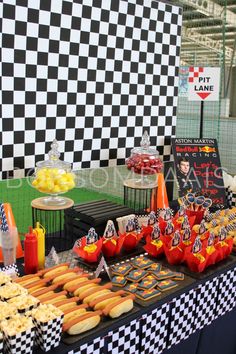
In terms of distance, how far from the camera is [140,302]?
1.55 m

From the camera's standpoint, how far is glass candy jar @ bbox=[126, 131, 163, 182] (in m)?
2.51

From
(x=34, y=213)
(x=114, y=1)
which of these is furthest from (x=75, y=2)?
(x=34, y=213)

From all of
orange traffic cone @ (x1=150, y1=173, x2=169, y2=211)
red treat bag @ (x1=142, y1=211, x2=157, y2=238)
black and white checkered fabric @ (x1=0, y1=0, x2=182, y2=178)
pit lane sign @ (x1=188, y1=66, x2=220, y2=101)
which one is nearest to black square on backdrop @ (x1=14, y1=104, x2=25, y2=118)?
black and white checkered fabric @ (x1=0, y1=0, x2=182, y2=178)

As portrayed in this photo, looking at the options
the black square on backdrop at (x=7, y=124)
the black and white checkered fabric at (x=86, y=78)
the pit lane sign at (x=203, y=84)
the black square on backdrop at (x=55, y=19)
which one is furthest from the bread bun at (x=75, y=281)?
the pit lane sign at (x=203, y=84)

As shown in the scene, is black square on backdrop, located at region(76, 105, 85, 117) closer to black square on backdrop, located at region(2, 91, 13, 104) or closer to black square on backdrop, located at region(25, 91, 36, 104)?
black square on backdrop, located at region(25, 91, 36, 104)

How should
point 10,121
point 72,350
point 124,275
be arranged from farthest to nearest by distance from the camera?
point 10,121 < point 124,275 < point 72,350

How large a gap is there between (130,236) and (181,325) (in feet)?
1.74

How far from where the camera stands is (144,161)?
251 centimetres

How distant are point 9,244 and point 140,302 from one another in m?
0.69

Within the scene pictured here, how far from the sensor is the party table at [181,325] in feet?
4.46

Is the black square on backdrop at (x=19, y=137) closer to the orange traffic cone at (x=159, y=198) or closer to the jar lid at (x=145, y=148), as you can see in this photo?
the jar lid at (x=145, y=148)

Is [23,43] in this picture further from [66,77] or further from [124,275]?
[124,275]

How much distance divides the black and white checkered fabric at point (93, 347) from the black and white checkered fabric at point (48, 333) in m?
0.08

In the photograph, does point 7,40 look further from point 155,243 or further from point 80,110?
point 155,243
